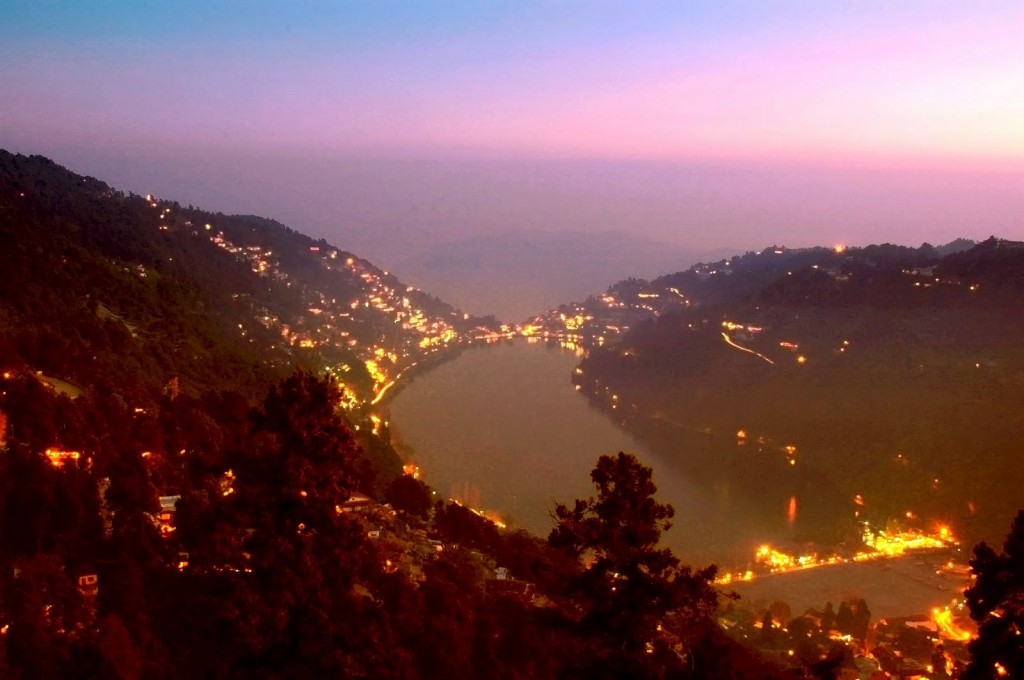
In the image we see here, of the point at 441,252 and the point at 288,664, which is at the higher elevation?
the point at 288,664

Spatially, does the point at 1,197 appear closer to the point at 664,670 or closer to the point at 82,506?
the point at 82,506

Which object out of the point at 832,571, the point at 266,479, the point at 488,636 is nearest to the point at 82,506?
the point at 488,636

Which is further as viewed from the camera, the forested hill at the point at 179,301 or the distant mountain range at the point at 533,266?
the distant mountain range at the point at 533,266

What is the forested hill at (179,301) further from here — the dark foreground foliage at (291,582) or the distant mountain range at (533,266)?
the distant mountain range at (533,266)

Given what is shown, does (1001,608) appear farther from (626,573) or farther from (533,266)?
(533,266)

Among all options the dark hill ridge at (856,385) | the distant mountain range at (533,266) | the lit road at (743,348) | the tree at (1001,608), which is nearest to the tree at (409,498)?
the tree at (1001,608)

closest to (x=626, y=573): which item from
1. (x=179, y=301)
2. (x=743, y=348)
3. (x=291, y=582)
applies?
(x=291, y=582)
